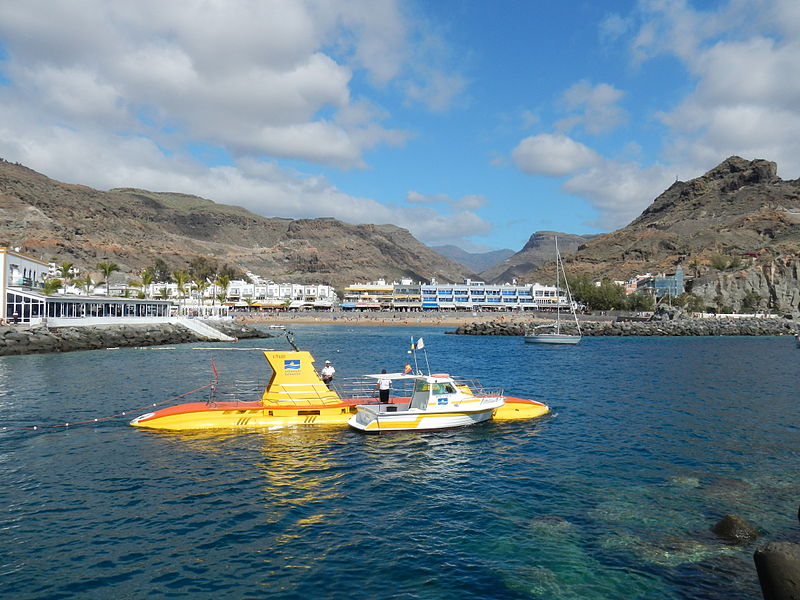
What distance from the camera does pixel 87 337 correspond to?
69938 millimetres

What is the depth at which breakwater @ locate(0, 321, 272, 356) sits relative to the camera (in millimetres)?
62000

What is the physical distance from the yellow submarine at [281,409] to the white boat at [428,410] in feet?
3.45

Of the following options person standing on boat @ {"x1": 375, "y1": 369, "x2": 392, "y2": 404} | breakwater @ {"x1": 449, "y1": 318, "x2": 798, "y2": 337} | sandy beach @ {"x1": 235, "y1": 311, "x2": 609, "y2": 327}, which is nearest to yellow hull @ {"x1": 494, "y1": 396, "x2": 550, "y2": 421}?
person standing on boat @ {"x1": 375, "y1": 369, "x2": 392, "y2": 404}

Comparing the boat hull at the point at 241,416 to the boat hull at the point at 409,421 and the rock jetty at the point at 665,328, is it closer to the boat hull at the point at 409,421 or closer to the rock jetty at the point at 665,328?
the boat hull at the point at 409,421

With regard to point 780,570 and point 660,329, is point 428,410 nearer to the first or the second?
point 780,570

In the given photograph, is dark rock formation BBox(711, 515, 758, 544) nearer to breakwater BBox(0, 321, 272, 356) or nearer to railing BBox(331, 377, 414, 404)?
railing BBox(331, 377, 414, 404)

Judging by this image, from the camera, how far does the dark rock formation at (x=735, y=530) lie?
15253 mm

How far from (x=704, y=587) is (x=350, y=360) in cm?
5273

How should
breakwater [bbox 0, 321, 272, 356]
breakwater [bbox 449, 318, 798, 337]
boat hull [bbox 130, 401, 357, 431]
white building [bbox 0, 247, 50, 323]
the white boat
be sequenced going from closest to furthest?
the white boat, boat hull [bbox 130, 401, 357, 431], breakwater [bbox 0, 321, 272, 356], white building [bbox 0, 247, 50, 323], breakwater [bbox 449, 318, 798, 337]

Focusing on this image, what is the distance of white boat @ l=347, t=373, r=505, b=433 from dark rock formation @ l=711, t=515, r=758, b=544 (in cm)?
1379

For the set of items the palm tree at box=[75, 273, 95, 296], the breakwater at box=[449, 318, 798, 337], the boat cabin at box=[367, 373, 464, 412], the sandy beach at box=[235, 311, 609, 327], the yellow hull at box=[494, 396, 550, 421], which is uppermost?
the palm tree at box=[75, 273, 95, 296]

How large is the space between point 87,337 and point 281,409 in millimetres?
53684

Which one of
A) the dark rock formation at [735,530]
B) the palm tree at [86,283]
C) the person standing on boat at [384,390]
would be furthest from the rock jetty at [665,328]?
the dark rock formation at [735,530]

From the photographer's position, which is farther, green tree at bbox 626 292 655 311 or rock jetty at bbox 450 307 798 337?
green tree at bbox 626 292 655 311
